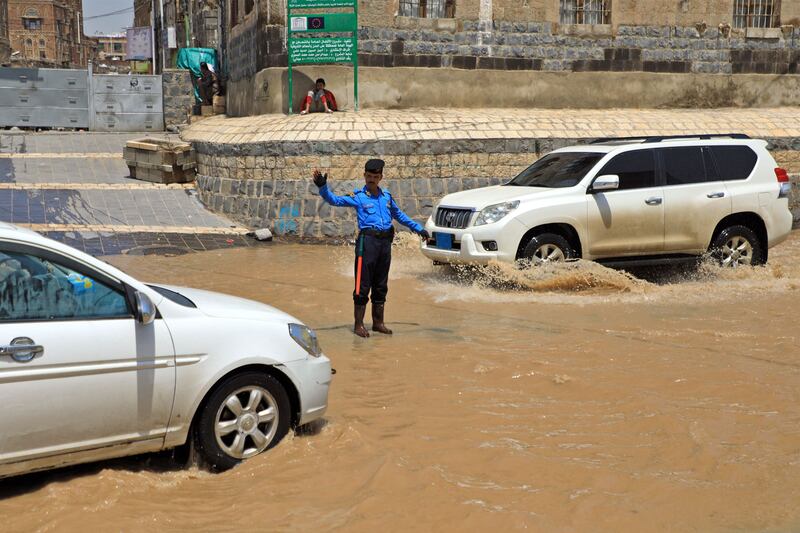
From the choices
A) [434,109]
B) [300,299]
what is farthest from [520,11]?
[300,299]

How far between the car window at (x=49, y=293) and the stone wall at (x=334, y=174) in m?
10.8

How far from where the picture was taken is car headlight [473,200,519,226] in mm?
10805

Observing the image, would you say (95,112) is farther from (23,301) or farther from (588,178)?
(23,301)

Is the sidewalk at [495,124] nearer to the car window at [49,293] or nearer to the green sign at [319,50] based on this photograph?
the green sign at [319,50]

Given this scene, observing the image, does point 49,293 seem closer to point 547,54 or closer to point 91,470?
point 91,470

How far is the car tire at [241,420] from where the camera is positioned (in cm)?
498

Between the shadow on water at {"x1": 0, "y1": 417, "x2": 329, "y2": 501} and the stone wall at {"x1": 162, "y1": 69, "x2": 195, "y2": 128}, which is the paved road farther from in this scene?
the shadow on water at {"x1": 0, "y1": 417, "x2": 329, "y2": 501}

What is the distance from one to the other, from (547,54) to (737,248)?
870cm

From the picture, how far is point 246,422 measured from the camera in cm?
511

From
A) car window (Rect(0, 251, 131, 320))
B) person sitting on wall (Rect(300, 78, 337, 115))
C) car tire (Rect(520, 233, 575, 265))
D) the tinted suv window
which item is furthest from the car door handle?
person sitting on wall (Rect(300, 78, 337, 115))

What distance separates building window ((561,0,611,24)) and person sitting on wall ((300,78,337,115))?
5.46 meters

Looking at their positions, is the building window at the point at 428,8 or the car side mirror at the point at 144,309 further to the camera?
the building window at the point at 428,8

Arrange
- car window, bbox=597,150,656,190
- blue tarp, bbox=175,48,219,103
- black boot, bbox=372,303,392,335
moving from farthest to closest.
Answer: blue tarp, bbox=175,48,219,103 < car window, bbox=597,150,656,190 < black boot, bbox=372,303,392,335

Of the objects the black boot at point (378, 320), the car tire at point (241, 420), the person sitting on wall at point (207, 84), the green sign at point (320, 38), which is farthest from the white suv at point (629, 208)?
the person sitting on wall at point (207, 84)
